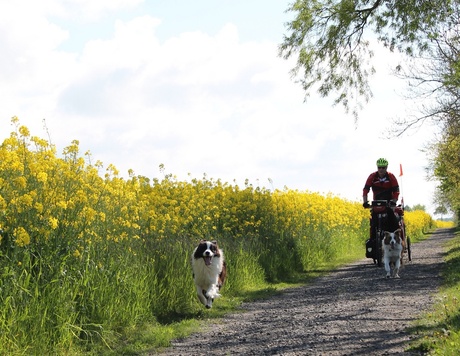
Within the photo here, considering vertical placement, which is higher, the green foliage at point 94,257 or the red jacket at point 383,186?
the red jacket at point 383,186

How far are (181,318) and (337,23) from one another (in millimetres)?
13943

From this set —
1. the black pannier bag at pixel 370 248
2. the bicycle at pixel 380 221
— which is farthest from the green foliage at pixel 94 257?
the black pannier bag at pixel 370 248

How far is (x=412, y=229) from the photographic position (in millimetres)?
44969

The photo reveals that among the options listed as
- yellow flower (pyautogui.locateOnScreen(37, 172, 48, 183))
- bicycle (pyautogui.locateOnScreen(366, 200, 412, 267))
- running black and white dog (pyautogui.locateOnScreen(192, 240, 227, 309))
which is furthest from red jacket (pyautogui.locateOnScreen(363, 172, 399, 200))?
yellow flower (pyautogui.locateOnScreen(37, 172, 48, 183))

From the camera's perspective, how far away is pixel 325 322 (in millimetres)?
9008

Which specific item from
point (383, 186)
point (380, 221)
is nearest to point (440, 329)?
point (383, 186)

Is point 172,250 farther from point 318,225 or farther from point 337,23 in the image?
point 337,23

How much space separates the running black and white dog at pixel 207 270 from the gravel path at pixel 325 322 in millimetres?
507

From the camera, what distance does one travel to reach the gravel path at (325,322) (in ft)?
24.3

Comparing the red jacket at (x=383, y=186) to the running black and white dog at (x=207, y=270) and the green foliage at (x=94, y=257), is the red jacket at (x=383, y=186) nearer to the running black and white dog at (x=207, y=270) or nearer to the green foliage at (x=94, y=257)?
the green foliage at (x=94, y=257)

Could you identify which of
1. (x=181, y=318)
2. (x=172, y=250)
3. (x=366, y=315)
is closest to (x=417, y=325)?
(x=366, y=315)

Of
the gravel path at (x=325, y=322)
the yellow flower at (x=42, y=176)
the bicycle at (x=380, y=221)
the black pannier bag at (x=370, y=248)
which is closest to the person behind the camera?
the yellow flower at (x=42, y=176)

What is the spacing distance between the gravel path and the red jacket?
77.8 inches

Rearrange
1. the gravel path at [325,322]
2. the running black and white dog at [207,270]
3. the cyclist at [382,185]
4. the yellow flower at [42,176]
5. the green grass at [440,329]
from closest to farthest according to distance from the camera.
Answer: the green grass at [440,329]
the yellow flower at [42,176]
the gravel path at [325,322]
the running black and white dog at [207,270]
the cyclist at [382,185]
